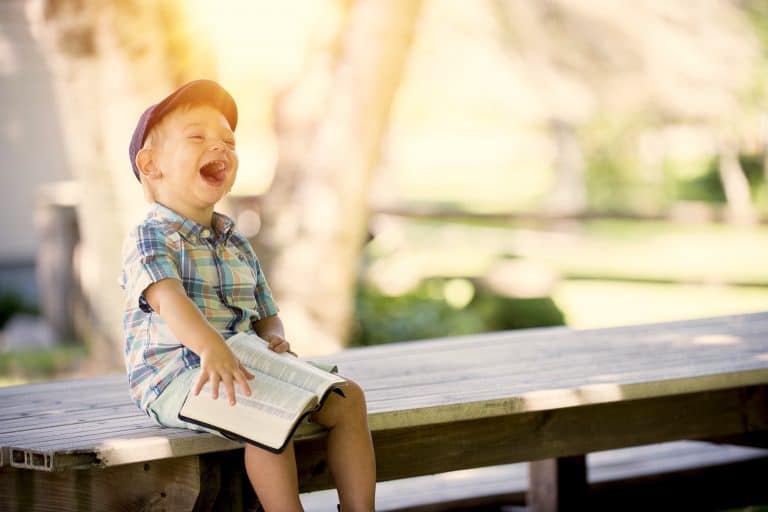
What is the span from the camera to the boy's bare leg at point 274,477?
2.79 meters

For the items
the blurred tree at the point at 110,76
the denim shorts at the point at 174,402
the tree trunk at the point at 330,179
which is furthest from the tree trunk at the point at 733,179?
the denim shorts at the point at 174,402

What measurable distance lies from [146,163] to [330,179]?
195 inches

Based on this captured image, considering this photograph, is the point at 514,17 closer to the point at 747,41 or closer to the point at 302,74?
the point at 747,41

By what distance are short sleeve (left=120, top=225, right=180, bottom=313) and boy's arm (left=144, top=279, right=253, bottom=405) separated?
0.07ft

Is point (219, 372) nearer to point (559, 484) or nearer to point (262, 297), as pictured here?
point (262, 297)

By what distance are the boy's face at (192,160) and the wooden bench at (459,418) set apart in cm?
58

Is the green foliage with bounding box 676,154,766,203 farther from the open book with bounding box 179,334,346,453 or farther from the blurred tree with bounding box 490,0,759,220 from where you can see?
the open book with bounding box 179,334,346,453

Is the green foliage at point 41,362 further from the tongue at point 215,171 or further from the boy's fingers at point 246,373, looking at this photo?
the boy's fingers at point 246,373

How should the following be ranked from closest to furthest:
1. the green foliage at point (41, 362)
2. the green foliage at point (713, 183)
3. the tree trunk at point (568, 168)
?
the green foliage at point (41, 362)
the tree trunk at point (568, 168)
the green foliage at point (713, 183)

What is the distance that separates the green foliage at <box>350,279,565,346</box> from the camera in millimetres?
9422

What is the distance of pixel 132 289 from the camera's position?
293 centimetres

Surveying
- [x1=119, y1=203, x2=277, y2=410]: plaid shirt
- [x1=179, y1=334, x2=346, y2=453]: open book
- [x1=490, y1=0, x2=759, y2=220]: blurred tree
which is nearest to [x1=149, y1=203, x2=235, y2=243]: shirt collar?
[x1=119, y1=203, x2=277, y2=410]: plaid shirt

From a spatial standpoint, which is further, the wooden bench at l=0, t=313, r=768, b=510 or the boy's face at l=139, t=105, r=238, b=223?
the boy's face at l=139, t=105, r=238, b=223

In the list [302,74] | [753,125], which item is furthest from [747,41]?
[302,74]
